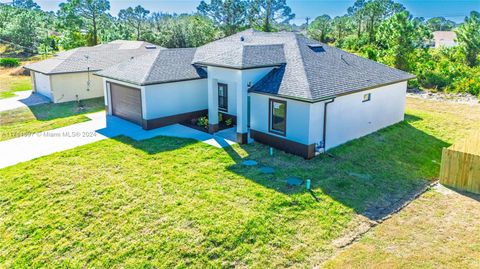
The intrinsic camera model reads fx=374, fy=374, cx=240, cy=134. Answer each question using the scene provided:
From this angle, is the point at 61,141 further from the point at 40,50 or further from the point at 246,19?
the point at 246,19

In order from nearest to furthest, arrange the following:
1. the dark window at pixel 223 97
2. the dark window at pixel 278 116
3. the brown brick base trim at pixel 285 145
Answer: the brown brick base trim at pixel 285 145 → the dark window at pixel 278 116 → the dark window at pixel 223 97

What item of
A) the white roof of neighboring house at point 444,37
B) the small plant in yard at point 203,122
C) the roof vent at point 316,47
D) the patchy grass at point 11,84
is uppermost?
the white roof of neighboring house at point 444,37

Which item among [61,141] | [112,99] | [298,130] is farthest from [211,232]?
[112,99]

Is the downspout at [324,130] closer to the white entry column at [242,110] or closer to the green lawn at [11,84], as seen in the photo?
the white entry column at [242,110]

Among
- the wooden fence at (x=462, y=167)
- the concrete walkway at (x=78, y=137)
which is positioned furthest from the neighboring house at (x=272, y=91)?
the wooden fence at (x=462, y=167)

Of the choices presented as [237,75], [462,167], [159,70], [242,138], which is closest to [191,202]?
[242,138]

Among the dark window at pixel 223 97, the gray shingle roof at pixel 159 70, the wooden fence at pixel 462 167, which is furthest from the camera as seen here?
the dark window at pixel 223 97

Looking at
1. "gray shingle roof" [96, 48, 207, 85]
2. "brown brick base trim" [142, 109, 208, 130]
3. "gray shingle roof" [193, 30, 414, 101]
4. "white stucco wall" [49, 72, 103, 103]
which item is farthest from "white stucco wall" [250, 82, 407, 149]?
"white stucco wall" [49, 72, 103, 103]

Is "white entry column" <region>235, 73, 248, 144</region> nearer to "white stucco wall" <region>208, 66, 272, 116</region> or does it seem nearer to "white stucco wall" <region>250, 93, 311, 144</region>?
"white stucco wall" <region>208, 66, 272, 116</region>
